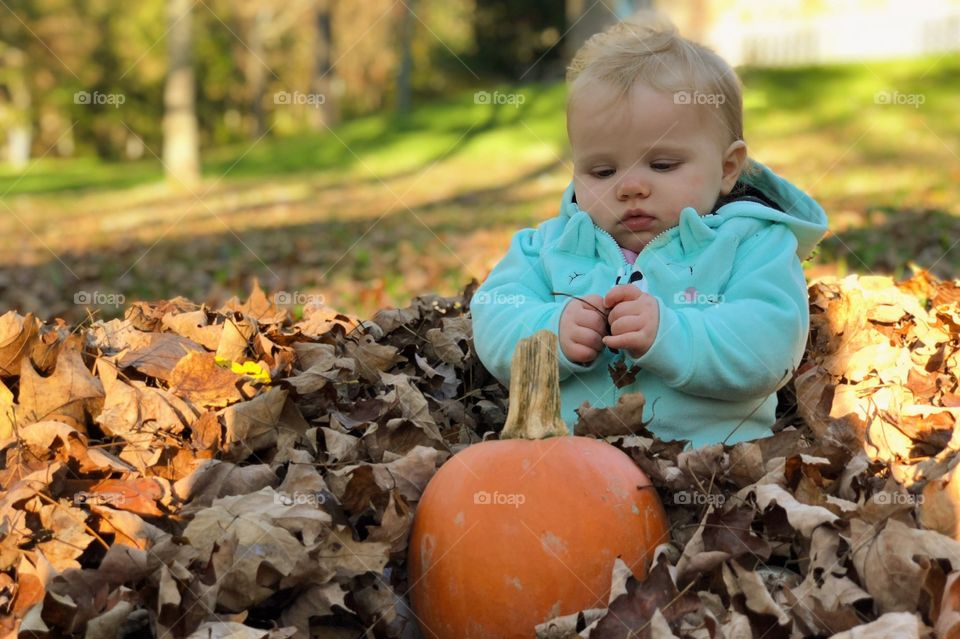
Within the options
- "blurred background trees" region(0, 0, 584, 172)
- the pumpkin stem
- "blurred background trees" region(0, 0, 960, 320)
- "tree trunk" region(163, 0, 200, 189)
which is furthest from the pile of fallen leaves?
"blurred background trees" region(0, 0, 584, 172)

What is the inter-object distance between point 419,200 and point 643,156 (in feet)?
38.0

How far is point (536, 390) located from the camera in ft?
7.65

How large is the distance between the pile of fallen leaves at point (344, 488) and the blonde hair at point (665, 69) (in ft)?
2.80

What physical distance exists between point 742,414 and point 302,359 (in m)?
1.27

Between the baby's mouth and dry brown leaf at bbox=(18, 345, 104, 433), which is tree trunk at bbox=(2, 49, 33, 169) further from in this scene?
the baby's mouth

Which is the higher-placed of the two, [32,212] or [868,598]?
[868,598]

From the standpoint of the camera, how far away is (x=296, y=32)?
51.0 m

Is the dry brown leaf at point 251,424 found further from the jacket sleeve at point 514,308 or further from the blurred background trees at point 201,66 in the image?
the blurred background trees at point 201,66

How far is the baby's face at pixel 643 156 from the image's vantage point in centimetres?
280

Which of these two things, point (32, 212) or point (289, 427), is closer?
point (289, 427)

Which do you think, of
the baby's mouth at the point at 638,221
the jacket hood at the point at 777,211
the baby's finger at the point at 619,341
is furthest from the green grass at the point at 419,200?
the baby's finger at the point at 619,341

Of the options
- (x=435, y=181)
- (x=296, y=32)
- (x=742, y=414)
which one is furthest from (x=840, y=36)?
(x=296, y=32)

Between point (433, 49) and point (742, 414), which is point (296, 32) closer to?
point (433, 49)

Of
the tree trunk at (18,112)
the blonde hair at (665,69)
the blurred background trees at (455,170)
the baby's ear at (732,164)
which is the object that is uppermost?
the blonde hair at (665,69)
